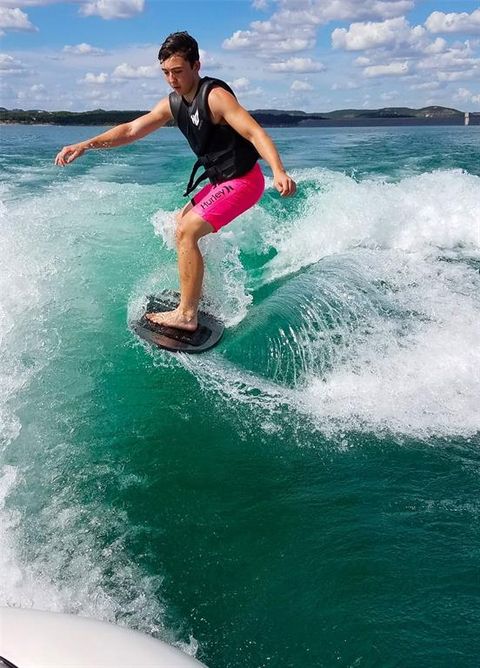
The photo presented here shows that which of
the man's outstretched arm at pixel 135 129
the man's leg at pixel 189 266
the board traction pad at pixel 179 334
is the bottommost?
the board traction pad at pixel 179 334

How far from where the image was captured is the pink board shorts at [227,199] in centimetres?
500

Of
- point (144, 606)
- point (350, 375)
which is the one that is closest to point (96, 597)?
point (144, 606)

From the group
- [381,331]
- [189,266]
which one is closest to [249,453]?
[189,266]

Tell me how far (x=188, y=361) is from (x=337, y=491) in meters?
1.85

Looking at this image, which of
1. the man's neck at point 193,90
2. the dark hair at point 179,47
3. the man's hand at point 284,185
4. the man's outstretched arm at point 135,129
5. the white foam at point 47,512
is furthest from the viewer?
the man's outstretched arm at point 135,129

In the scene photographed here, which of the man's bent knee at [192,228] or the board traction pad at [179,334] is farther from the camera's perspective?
the board traction pad at [179,334]

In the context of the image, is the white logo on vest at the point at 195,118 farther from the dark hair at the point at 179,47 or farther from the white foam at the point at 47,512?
the white foam at the point at 47,512

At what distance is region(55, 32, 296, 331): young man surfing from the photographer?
15.0 ft

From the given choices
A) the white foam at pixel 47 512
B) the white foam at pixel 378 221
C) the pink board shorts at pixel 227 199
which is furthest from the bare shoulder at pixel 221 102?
the white foam at pixel 378 221

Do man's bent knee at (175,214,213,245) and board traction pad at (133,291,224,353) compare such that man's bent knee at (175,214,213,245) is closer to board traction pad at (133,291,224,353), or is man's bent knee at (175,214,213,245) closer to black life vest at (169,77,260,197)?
black life vest at (169,77,260,197)

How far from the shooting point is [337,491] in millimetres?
4133

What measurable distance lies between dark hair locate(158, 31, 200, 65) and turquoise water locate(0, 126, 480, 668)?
239 cm

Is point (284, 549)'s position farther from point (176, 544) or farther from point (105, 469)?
point (105, 469)

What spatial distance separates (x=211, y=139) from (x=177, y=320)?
61.4 inches
